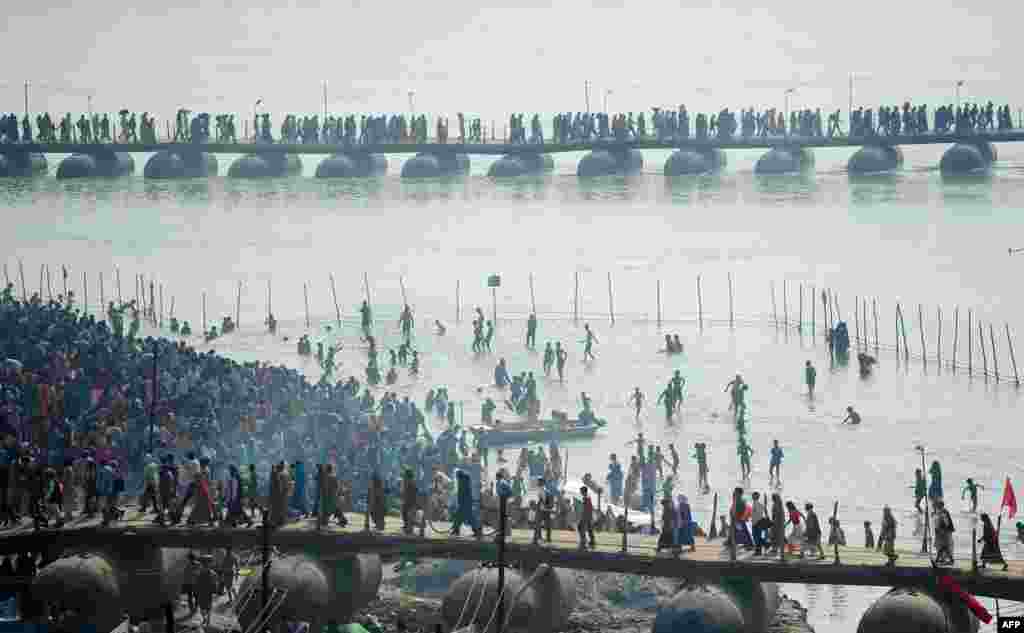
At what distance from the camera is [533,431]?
42.0 meters

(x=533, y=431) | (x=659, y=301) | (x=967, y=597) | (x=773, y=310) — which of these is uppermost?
(x=659, y=301)

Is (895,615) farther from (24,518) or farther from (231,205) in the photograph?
(231,205)

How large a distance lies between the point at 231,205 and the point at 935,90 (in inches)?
2451

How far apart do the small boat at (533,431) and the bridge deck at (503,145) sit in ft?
168

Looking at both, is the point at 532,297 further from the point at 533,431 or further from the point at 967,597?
the point at 967,597

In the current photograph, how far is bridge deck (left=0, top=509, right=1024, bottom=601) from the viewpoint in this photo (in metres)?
26.0

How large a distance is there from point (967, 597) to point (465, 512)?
5751 millimetres

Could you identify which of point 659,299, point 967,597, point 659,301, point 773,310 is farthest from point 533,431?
point 659,299

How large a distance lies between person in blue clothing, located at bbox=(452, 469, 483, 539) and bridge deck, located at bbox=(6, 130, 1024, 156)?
66.5m

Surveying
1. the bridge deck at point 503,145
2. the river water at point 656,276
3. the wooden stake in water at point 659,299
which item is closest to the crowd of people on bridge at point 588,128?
the bridge deck at point 503,145

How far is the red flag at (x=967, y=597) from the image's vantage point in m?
25.0

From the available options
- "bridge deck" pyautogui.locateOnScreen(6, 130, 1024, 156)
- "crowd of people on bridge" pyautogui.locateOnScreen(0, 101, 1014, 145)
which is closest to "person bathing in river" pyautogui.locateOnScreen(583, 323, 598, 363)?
"bridge deck" pyautogui.locateOnScreen(6, 130, 1024, 156)

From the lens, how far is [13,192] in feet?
319

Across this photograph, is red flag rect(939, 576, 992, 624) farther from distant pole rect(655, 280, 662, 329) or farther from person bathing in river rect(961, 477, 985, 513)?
distant pole rect(655, 280, 662, 329)
